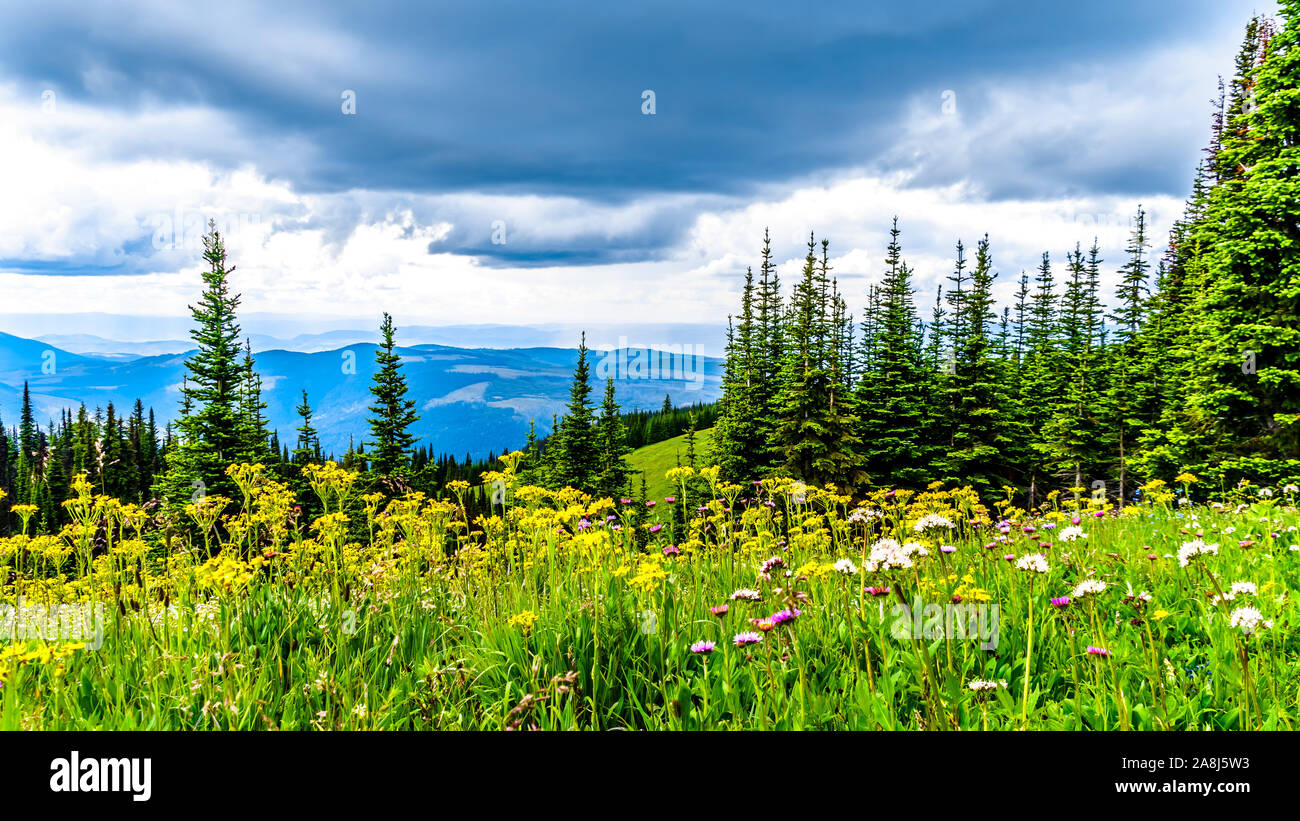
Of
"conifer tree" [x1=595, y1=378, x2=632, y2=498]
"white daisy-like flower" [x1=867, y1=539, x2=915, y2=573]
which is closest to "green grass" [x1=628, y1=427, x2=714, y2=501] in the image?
"conifer tree" [x1=595, y1=378, x2=632, y2=498]

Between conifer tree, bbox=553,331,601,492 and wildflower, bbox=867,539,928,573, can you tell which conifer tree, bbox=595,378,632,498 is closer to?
conifer tree, bbox=553,331,601,492

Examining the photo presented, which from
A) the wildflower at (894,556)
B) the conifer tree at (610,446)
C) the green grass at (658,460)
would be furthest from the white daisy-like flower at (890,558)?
the green grass at (658,460)

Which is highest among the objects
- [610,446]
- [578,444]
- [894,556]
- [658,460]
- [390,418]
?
[390,418]

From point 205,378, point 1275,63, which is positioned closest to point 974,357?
point 1275,63

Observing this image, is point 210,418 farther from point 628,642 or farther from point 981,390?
point 981,390

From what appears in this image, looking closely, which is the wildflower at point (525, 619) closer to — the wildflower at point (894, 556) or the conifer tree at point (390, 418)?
the wildflower at point (894, 556)

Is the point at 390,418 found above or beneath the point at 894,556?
above

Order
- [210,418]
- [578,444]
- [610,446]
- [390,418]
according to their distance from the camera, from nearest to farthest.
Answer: [210,418], [390,418], [578,444], [610,446]

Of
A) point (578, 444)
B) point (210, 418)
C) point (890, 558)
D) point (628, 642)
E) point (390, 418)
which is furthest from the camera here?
point (578, 444)

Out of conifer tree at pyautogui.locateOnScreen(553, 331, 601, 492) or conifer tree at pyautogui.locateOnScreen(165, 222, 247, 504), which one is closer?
conifer tree at pyautogui.locateOnScreen(165, 222, 247, 504)

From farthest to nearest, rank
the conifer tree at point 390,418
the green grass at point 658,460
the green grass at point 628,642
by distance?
the green grass at point 658,460, the conifer tree at point 390,418, the green grass at point 628,642

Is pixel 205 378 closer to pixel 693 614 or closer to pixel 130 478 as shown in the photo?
pixel 693 614

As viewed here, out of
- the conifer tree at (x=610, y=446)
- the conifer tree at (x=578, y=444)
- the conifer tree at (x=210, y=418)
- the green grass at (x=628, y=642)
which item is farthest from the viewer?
the conifer tree at (x=610, y=446)

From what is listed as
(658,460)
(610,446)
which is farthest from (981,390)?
(658,460)
